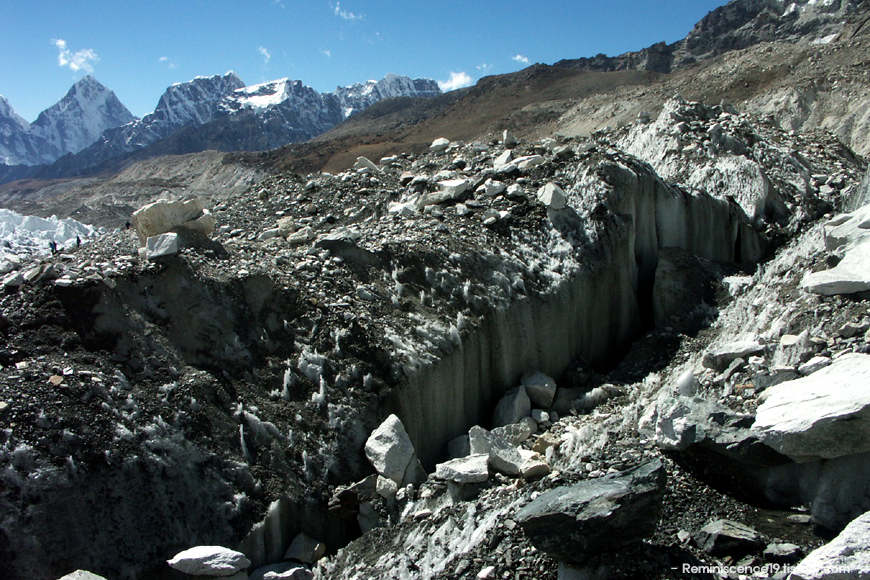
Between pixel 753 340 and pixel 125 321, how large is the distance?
20.7 ft

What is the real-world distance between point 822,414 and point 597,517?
1700 millimetres

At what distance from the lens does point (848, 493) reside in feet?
13.2

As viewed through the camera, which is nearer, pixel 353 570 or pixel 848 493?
pixel 848 493

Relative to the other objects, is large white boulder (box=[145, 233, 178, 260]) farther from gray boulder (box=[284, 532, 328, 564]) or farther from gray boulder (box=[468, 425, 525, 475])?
gray boulder (box=[468, 425, 525, 475])

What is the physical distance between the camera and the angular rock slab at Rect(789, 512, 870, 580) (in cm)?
309

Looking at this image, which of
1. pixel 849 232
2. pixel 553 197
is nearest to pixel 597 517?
pixel 849 232

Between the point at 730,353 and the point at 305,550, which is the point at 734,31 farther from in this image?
the point at 305,550

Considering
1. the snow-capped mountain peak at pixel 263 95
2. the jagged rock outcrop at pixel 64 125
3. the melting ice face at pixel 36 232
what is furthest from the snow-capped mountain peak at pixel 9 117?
the melting ice face at pixel 36 232

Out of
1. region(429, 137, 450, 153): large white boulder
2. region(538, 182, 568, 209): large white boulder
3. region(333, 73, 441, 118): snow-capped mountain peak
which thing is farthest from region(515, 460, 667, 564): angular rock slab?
region(333, 73, 441, 118): snow-capped mountain peak

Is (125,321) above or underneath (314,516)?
above

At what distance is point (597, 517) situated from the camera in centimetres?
378

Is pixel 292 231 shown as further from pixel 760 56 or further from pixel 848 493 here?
pixel 760 56

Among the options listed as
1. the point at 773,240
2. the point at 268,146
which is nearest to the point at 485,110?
the point at 773,240

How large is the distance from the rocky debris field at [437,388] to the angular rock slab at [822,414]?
1.0 inches
